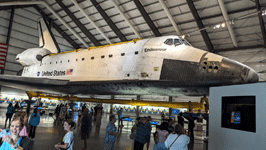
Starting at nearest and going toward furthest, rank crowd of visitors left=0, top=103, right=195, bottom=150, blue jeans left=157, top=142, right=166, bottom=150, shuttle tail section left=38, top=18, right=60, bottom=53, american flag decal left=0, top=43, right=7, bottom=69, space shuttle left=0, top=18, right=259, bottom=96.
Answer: crowd of visitors left=0, top=103, right=195, bottom=150 < blue jeans left=157, top=142, right=166, bottom=150 < space shuttle left=0, top=18, right=259, bottom=96 < shuttle tail section left=38, top=18, right=60, bottom=53 < american flag decal left=0, top=43, right=7, bottom=69

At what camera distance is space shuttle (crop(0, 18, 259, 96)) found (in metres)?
4.39

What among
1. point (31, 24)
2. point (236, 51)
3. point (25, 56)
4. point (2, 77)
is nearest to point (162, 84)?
point (2, 77)

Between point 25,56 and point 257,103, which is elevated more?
point 25,56

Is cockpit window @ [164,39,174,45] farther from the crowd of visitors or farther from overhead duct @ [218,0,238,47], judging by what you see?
overhead duct @ [218,0,238,47]

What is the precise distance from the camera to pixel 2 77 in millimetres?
6941

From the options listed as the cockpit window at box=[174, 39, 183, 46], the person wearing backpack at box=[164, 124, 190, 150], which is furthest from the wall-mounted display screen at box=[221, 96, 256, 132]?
the cockpit window at box=[174, 39, 183, 46]

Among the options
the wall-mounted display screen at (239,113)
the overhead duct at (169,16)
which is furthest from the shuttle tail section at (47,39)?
the wall-mounted display screen at (239,113)

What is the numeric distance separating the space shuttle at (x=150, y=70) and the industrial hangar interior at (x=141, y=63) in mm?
24

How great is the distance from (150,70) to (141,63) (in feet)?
1.28

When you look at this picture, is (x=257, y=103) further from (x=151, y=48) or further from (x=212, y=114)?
(x=151, y=48)

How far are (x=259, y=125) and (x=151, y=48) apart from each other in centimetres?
342

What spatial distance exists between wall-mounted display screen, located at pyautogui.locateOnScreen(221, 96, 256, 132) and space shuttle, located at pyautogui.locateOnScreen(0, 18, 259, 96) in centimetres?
A: 103

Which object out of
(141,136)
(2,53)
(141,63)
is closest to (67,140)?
(141,136)

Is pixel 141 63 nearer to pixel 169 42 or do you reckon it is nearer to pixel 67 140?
pixel 169 42
